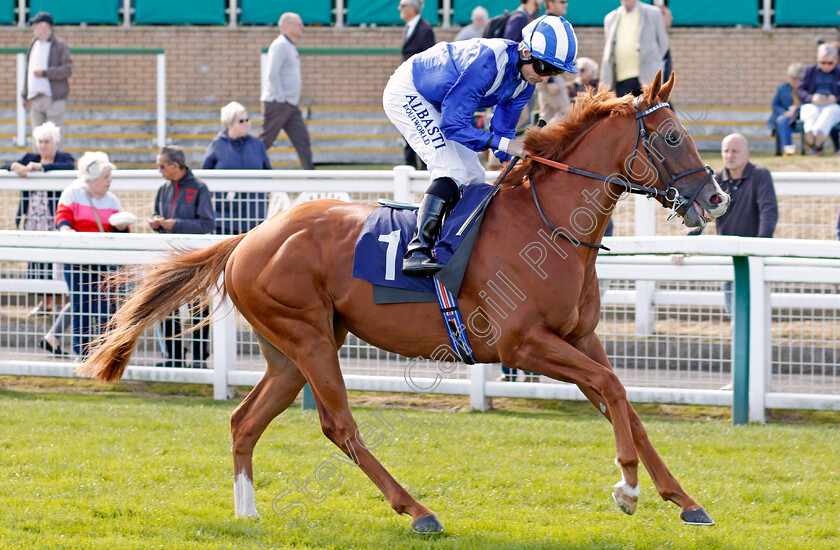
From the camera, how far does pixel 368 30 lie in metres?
15.9

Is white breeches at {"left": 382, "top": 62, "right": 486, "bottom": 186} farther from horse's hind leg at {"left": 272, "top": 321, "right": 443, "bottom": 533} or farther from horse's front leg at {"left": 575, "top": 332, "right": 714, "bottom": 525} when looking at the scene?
horse's front leg at {"left": 575, "top": 332, "right": 714, "bottom": 525}

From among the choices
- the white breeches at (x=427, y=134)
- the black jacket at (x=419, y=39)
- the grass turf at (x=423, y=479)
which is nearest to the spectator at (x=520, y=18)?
the black jacket at (x=419, y=39)

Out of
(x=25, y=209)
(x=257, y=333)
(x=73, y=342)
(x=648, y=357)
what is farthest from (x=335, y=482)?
(x=25, y=209)

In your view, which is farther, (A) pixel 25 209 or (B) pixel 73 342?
(A) pixel 25 209

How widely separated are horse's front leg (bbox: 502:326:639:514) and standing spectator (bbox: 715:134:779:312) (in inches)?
125

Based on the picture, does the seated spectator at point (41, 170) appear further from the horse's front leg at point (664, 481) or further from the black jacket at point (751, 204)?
the horse's front leg at point (664, 481)

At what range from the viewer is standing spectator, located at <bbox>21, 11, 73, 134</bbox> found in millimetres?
11453

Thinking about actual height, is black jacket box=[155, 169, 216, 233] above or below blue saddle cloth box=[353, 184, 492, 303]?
above

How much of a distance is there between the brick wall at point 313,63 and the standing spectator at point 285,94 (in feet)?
15.2

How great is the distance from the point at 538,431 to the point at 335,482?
1.43 meters

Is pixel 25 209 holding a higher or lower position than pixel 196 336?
higher

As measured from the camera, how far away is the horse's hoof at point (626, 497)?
406 cm

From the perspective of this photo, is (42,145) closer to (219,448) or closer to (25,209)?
(25,209)

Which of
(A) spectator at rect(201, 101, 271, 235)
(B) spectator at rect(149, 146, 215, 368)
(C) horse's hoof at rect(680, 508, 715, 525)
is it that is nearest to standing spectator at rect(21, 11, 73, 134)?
(A) spectator at rect(201, 101, 271, 235)
